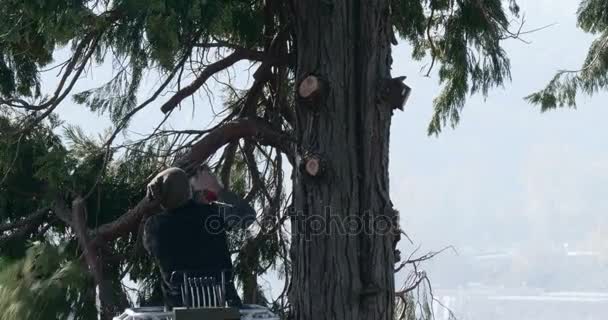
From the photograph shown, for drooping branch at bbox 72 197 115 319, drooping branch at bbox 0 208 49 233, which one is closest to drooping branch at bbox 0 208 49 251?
drooping branch at bbox 0 208 49 233

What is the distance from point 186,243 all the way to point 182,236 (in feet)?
0.13

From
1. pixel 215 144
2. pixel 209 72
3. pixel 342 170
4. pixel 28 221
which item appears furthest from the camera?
pixel 28 221

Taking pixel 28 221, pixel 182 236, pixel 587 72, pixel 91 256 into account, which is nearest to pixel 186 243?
pixel 182 236

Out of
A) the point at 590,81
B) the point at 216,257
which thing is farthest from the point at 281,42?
the point at 590,81

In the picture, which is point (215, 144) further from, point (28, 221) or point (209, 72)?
point (28, 221)

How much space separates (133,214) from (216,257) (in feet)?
3.97

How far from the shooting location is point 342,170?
19.0 ft

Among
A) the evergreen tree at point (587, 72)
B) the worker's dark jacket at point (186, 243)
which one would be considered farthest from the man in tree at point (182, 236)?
the evergreen tree at point (587, 72)

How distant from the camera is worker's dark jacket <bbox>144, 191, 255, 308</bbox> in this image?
198 inches

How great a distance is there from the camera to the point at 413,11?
708cm

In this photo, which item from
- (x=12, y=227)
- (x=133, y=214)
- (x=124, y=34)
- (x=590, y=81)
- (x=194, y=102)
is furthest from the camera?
(x=590, y=81)

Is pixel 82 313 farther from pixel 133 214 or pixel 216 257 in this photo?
pixel 216 257

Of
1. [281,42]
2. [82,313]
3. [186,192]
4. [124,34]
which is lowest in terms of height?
[82,313]

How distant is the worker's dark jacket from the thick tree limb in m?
0.93
